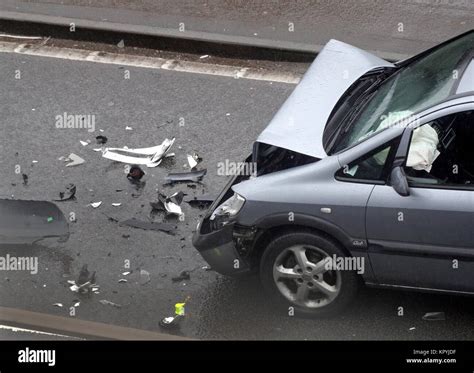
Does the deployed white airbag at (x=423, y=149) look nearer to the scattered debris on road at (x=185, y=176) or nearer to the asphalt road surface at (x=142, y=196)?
the asphalt road surface at (x=142, y=196)

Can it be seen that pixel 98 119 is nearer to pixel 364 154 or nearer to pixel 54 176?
pixel 54 176

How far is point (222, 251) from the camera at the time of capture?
7.17 m

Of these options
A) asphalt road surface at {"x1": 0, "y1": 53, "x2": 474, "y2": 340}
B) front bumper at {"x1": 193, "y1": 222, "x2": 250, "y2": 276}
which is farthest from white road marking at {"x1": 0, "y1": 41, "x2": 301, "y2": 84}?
front bumper at {"x1": 193, "y1": 222, "x2": 250, "y2": 276}

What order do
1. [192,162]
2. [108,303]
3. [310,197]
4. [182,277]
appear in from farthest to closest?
1. [192,162]
2. [182,277]
3. [108,303]
4. [310,197]

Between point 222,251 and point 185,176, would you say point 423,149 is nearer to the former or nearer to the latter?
point 222,251

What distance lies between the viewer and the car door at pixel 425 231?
6.45 metres

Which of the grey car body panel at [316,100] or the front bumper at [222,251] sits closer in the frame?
the grey car body panel at [316,100]

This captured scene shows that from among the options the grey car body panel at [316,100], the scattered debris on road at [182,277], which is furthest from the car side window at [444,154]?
the scattered debris on road at [182,277]

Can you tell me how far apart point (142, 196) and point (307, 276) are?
2.43 m

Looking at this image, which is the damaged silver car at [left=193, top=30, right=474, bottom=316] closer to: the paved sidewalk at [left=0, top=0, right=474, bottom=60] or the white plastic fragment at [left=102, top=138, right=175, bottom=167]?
the white plastic fragment at [left=102, top=138, right=175, bottom=167]

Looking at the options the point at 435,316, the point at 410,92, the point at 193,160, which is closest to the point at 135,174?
the point at 193,160

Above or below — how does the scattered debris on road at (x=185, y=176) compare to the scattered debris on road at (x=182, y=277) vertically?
above
